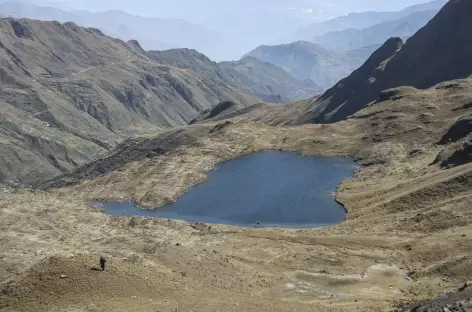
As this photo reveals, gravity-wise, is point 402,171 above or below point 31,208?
below

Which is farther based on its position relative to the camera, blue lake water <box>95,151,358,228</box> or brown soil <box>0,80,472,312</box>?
blue lake water <box>95,151,358,228</box>

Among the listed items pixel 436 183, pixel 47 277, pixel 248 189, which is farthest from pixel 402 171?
pixel 47 277

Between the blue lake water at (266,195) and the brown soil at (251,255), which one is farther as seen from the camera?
the blue lake water at (266,195)

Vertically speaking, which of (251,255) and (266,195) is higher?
(251,255)

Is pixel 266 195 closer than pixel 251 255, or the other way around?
pixel 251 255

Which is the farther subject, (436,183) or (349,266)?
(436,183)

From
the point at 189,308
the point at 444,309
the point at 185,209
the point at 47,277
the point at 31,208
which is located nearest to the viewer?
the point at 444,309

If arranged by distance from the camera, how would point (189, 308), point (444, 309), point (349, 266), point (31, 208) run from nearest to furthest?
1. point (444, 309)
2. point (189, 308)
3. point (349, 266)
4. point (31, 208)

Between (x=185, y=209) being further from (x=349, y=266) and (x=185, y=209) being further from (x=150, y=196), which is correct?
(x=349, y=266)
